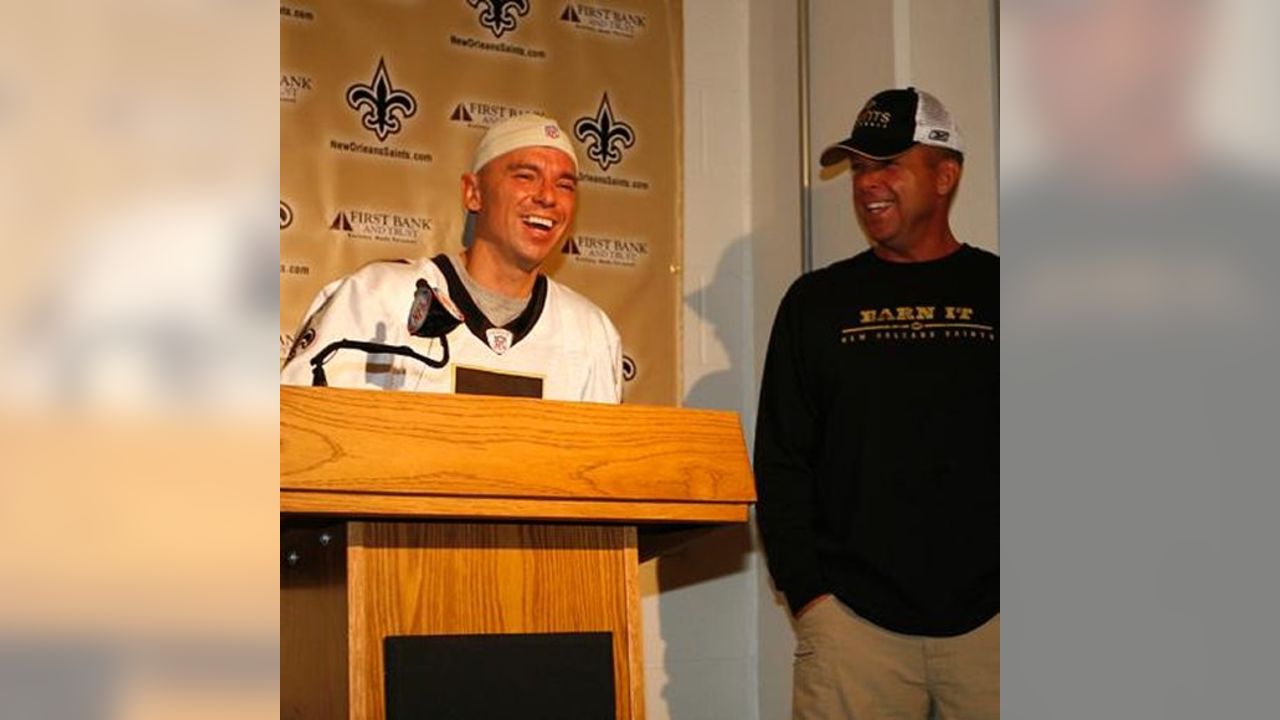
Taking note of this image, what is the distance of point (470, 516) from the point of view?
2.41 m

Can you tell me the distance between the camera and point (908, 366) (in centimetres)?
354

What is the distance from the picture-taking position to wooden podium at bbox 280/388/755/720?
234cm

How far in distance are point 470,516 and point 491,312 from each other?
3.72 feet

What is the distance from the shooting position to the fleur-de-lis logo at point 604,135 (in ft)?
14.7

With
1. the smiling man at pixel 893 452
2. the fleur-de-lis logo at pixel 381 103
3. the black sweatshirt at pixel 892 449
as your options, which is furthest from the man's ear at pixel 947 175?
the fleur-de-lis logo at pixel 381 103

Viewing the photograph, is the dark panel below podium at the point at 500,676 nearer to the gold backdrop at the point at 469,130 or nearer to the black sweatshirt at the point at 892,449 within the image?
the black sweatshirt at the point at 892,449

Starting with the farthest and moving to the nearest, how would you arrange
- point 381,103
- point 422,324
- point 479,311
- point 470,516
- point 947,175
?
point 381,103
point 947,175
point 479,311
point 422,324
point 470,516

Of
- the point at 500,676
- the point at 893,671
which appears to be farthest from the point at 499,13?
the point at 500,676

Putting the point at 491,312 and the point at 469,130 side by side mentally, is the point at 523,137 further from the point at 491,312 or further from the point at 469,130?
the point at 469,130

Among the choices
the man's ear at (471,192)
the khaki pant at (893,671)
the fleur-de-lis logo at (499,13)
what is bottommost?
the khaki pant at (893,671)

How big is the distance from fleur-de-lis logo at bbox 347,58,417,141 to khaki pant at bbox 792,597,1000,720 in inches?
66.6

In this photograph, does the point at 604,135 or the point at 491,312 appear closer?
the point at 491,312

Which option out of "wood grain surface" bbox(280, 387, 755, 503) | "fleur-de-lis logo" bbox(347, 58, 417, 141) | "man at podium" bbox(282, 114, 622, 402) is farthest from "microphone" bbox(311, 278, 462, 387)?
"fleur-de-lis logo" bbox(347, 58, 417, 141)
